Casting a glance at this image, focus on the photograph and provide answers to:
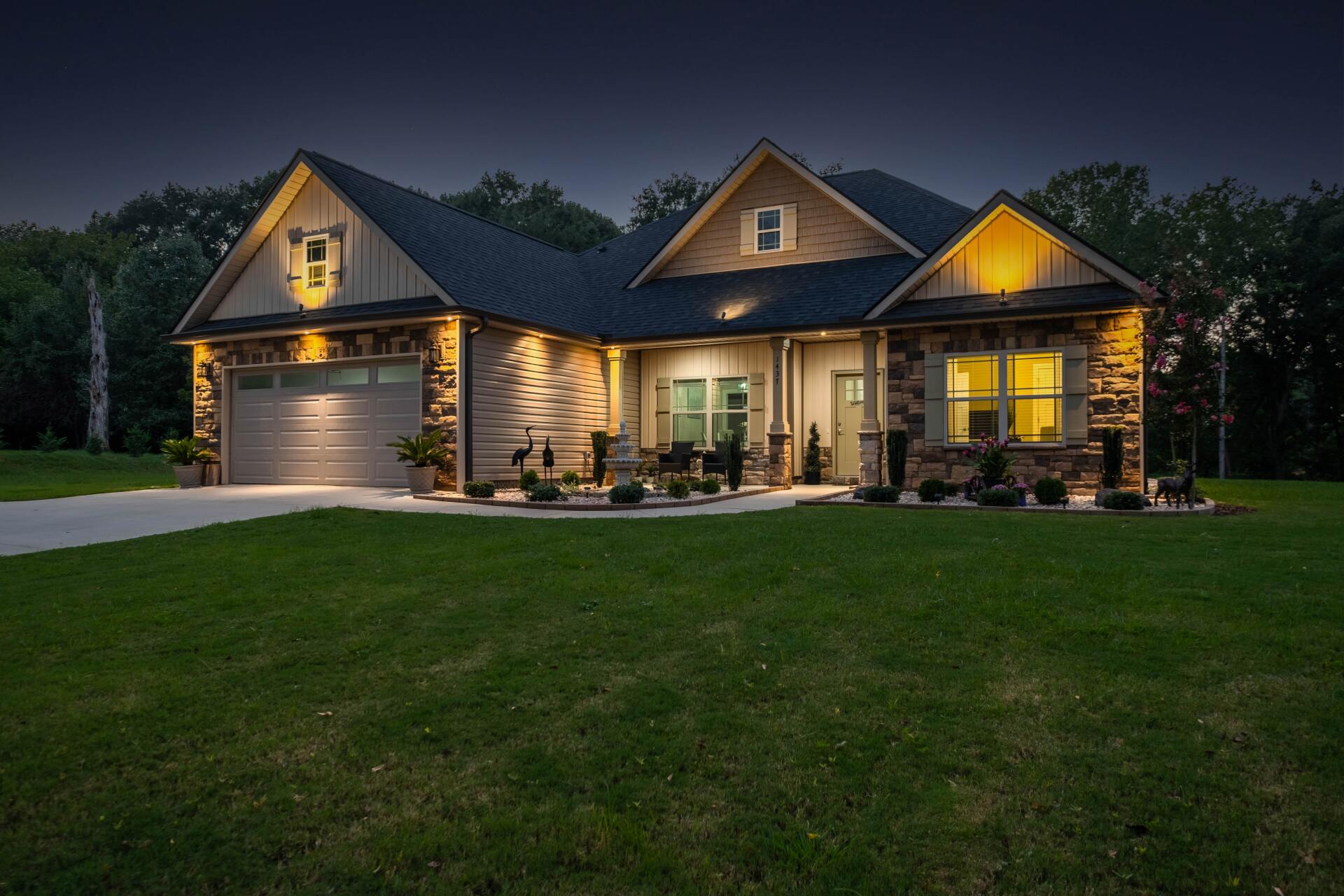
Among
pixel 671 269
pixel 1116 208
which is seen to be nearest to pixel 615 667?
pixel 671 269

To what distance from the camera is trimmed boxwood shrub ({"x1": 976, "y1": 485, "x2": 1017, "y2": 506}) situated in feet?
35.6

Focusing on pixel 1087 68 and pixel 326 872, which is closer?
pixel 326 872

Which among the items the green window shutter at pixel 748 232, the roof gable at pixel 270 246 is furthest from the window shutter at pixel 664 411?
the roof gable at pixel 270 246

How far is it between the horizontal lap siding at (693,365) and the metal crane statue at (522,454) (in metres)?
3.01

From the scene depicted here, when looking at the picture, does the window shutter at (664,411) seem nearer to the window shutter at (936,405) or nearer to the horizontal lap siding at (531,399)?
the horizontal lap siding at (531,399)

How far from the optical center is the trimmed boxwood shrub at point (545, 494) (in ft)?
39.7

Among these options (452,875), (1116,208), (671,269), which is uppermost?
(1116,208)

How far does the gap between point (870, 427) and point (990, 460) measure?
9.08 ft

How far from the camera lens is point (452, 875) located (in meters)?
2.40

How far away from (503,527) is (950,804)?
6539mm

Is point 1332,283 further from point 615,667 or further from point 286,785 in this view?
point 286,785

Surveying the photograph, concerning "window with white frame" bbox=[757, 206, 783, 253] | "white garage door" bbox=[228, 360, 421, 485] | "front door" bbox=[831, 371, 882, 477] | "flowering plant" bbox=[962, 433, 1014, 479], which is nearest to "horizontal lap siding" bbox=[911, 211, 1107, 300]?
"flowering plant" bbox=[962, 433, 1014, 479]

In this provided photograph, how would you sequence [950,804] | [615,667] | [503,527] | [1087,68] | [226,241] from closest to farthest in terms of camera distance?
[950,804] < [615,667] < [503,527] < [1087,68] < [226,241]

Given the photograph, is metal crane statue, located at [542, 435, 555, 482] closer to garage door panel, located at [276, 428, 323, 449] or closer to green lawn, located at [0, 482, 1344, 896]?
garage door panel, located at [276, 428, 323, 449]
